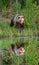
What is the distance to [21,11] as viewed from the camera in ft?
24.1

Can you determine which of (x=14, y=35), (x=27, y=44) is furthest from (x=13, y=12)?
(x=27, y=44)

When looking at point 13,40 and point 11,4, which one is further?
point 11,4

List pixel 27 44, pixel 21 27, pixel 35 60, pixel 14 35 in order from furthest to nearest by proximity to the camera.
Result: pixel 21 27
pixel 14 35
pixel 27 44
pixel 35 60

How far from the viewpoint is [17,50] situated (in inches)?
236

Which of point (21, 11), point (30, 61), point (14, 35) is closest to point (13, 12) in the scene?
point (21, 11)

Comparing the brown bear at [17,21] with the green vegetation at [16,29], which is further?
the brown bear at [17,21]

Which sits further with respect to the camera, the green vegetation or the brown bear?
the brown bear

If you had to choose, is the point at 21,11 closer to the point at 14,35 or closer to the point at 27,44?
the point at 14,35

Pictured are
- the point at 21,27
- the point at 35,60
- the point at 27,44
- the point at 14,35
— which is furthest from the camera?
the point at 21,27

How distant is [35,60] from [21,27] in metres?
1.89

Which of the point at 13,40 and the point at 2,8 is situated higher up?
the point at 2,8

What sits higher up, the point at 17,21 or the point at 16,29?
the point at 17,21

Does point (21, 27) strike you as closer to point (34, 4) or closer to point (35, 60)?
point (34, 4)

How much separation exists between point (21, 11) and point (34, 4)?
1.36 ft
